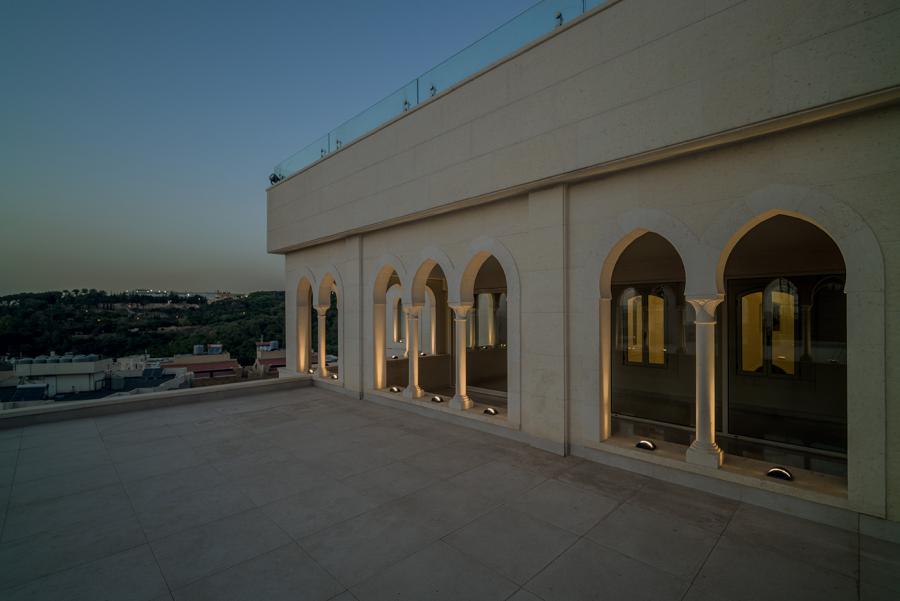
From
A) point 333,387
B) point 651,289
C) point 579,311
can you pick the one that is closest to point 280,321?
point 333,387

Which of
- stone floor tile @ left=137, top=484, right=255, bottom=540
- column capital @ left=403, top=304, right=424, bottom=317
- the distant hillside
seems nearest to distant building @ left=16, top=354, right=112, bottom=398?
the distant hillside

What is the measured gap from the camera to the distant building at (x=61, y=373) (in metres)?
29.8

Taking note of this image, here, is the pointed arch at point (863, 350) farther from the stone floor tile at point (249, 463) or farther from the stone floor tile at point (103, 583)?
the stone floor tile at point (249, 463)

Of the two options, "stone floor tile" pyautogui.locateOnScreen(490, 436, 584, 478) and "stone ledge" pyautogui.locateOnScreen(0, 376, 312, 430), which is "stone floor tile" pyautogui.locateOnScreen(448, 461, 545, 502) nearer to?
"stone floor tile" pyautogui.locateOnScreen(490, 436, 584, 478)

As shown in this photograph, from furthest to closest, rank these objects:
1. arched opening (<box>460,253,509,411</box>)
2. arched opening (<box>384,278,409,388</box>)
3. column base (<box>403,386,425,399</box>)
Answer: arched opening (<box>384,278,409,388</box>), arched opening (<box>460,253,509,411</box>), column base (<box>403,386,425,399</box>)

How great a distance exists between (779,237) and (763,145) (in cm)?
463

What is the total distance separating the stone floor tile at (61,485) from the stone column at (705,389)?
8.56 meters

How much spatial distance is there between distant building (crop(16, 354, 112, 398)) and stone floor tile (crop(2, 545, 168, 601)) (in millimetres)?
34169

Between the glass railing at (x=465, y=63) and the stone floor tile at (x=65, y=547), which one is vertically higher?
the glass railing at (x=465, y=63)

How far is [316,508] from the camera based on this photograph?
509 centimetres

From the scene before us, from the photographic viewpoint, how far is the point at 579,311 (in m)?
6.87

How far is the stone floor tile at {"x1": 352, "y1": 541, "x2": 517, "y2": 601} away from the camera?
3.45 meters

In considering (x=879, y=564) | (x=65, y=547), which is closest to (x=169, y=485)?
(x=65, y=547)

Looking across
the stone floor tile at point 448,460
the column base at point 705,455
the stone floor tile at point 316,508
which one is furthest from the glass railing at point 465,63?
the stone floor tile at point 316,508
